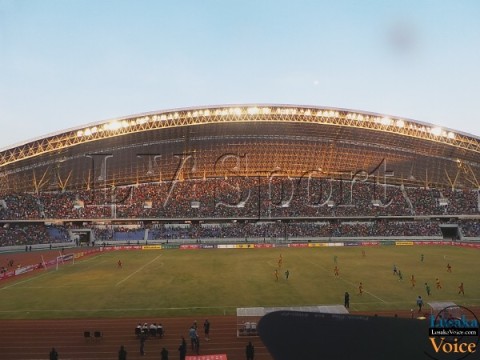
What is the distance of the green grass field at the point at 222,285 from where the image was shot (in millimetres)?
27609

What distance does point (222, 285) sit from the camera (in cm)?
3481

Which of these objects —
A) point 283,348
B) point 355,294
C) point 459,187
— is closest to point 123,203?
point 355,294

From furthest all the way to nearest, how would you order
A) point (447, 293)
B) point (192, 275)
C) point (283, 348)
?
point (192, 275) → point (447, 293) → point (283, 348)

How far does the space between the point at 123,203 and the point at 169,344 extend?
64.3 m

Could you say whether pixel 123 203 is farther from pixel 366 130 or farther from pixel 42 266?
pixel 366 130

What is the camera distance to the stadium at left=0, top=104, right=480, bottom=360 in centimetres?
6544

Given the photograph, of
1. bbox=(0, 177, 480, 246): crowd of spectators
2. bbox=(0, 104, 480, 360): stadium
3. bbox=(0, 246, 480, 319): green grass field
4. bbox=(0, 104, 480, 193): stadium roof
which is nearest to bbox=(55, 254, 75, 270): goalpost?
bbox=(0, 104, 480, 360): stadium

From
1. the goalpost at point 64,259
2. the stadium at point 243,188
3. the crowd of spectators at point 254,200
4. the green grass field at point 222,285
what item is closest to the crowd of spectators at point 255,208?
the crowd of spectators at point 254,200

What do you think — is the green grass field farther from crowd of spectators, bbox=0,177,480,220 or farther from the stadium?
crowd of spectators, bbox=0,177,480,220

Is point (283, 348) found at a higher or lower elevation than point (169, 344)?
higher

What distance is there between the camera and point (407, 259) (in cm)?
5031

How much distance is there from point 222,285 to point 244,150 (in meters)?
50.2

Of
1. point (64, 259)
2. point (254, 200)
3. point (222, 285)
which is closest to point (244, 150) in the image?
point (254, 200)

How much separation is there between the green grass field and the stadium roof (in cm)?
2371
